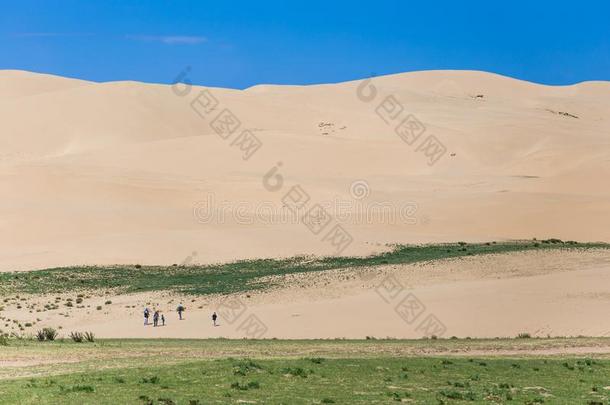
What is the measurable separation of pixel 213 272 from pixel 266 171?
143 feet

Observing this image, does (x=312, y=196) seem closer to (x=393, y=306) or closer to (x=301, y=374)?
(x=393, y=306)

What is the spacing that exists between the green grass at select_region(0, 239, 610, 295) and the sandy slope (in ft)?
8.46

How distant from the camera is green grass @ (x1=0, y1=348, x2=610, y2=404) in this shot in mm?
15055

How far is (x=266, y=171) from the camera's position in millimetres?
87188

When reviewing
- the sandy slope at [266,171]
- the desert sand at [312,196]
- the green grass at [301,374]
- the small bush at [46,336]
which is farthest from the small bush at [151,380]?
the sandy slope at [266,171]

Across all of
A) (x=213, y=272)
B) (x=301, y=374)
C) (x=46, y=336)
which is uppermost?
(x=213, y=272)

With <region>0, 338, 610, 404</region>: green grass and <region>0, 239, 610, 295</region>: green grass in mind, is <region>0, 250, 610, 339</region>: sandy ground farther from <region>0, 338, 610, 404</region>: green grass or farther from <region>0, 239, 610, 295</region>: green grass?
<region>0, 338, 610, 404</region>: green grass

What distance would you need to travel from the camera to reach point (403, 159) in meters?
96.1

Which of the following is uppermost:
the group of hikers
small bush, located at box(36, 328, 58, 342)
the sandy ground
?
the sandy ground

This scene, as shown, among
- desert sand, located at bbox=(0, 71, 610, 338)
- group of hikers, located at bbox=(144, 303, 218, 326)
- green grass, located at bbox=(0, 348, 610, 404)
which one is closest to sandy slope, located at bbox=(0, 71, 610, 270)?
desert sand, located at bbox=(0, 71, 610, 338)

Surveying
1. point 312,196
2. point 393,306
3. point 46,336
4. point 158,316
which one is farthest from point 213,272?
point 312,196

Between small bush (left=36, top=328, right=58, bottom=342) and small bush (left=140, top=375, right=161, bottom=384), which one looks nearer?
small bush (left=140, top=375, right=161, bottom=384)

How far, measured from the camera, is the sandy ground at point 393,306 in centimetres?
3161

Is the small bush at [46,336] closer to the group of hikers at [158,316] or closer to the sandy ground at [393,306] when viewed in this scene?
the sandy ground at [393,306]
